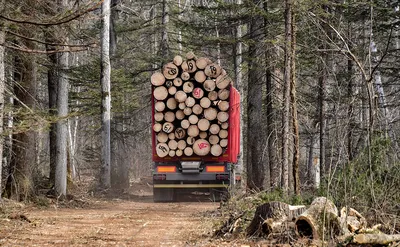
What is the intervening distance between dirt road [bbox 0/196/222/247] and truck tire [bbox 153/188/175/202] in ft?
14.0

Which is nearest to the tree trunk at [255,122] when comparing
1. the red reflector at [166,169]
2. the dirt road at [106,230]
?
the red reflector at [166,169]

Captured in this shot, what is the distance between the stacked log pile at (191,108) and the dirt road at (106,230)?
3.98m

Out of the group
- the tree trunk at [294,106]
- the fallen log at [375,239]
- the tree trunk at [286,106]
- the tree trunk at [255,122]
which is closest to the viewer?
the fallen log at [375,239]

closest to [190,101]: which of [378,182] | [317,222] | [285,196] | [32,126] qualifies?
[32,126]

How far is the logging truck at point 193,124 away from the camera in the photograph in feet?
49.9

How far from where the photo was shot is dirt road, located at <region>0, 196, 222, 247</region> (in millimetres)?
7505

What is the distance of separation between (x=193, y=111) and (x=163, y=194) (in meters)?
2.77

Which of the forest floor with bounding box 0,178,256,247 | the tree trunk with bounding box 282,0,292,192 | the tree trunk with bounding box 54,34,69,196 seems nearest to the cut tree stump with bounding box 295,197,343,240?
the forest floor with bounding box 0,178,256,247

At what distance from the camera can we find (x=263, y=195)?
394 inches

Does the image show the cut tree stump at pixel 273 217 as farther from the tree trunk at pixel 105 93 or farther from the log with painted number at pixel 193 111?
the tree trunk at pixel 105 93

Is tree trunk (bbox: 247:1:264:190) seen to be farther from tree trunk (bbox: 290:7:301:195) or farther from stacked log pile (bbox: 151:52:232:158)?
tree trunk (bbox: 290:7:301:195)

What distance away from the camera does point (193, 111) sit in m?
15.3

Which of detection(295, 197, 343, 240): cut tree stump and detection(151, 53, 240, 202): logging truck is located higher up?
detection(151, 53, 240, 202): logging truck

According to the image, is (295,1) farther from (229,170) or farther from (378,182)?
(229,170)
